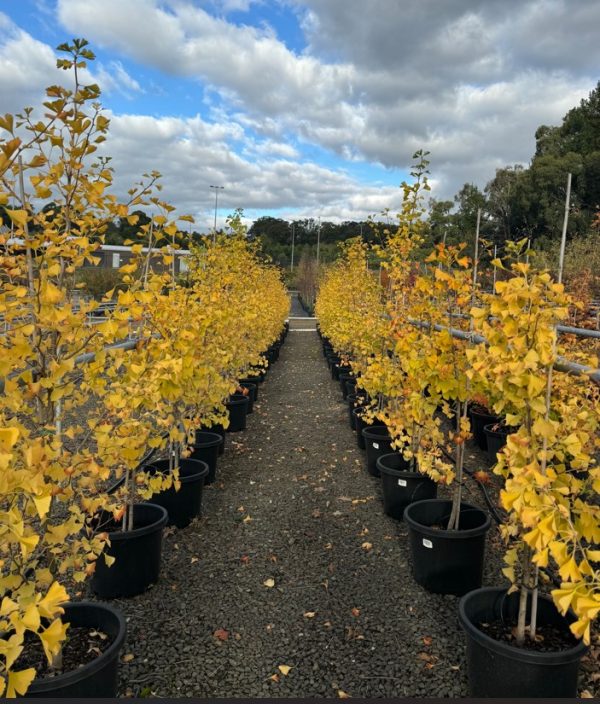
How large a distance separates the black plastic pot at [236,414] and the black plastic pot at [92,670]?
12.5 ft

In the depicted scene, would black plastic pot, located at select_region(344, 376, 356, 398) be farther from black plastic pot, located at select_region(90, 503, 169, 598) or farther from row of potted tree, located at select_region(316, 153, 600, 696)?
black plastic pot, located at select_region(90, 503, 169, 598)

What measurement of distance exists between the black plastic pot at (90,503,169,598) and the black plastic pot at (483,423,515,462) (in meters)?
3.18

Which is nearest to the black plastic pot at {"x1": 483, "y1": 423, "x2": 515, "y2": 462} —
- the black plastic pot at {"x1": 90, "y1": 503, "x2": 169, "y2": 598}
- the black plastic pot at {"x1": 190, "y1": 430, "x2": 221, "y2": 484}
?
the black plastic pot at {"x1": 190, "y1": 430, "x2": 221, "y2": 484}

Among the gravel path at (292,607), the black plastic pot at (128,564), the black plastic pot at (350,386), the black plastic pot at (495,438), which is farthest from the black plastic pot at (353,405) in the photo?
the black plastic pot at (128,564)

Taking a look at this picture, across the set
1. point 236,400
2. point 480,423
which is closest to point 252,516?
point 236,400

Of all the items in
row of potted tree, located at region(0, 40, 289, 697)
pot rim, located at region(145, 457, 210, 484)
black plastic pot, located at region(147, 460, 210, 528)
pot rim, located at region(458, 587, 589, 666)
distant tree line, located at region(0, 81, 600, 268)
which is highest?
distant tree line, located at region(0, 81, 600, 268)

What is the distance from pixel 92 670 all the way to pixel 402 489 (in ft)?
7.53

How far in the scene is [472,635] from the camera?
6.11 ft

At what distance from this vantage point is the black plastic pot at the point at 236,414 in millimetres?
5852

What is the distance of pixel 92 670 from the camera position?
5.36ft

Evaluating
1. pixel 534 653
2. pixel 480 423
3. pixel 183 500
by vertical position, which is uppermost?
pixel 534 653

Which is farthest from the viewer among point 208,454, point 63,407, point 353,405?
point 353,405

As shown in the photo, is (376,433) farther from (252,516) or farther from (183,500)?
(183,500)

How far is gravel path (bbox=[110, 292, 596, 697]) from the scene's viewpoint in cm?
210
